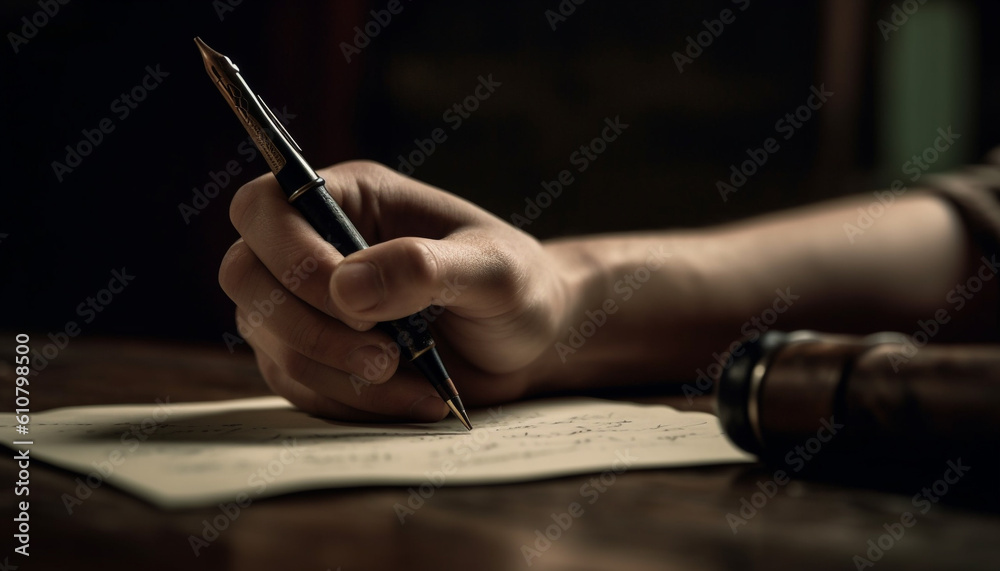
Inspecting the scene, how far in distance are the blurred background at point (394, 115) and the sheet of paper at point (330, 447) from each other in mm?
1128

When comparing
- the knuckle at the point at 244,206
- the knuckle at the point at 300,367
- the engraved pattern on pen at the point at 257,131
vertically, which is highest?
the engraved pattern on pen at the point at 257,131

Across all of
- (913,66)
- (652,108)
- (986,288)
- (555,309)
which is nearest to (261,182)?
(555,309)

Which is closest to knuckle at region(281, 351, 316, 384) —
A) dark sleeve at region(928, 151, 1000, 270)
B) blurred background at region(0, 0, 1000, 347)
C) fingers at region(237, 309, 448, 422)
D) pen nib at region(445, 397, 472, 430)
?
fingers at region(237, 309, 448, 422)

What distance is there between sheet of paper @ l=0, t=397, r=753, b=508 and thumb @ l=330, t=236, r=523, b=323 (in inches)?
3.1

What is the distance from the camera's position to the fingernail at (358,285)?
1.55 feet

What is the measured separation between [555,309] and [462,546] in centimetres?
38

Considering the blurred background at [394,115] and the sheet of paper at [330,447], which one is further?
the blurred background at [394,115]

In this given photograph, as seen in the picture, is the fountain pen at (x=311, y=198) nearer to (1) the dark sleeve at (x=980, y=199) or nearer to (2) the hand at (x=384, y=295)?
(2) the hand at (x=384, y=295)

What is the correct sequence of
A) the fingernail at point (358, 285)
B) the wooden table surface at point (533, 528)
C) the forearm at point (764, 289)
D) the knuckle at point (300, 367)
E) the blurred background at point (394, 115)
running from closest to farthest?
1. the wooden table surface at point (533, 528)
2. the fingernail at point (358, 285)
3. the knuckle at point (300, 367)
4. the forearm at point (764, 289)
5. the blurred background at point (394, 115)

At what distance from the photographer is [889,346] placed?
358 millimetres

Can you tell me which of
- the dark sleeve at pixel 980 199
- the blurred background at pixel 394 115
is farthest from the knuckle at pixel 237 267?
the blurred background at pixel 394 115

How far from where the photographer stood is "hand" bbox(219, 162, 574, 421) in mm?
490

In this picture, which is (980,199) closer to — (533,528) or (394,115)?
(533,528)

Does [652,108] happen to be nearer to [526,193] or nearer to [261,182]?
[526,193]
